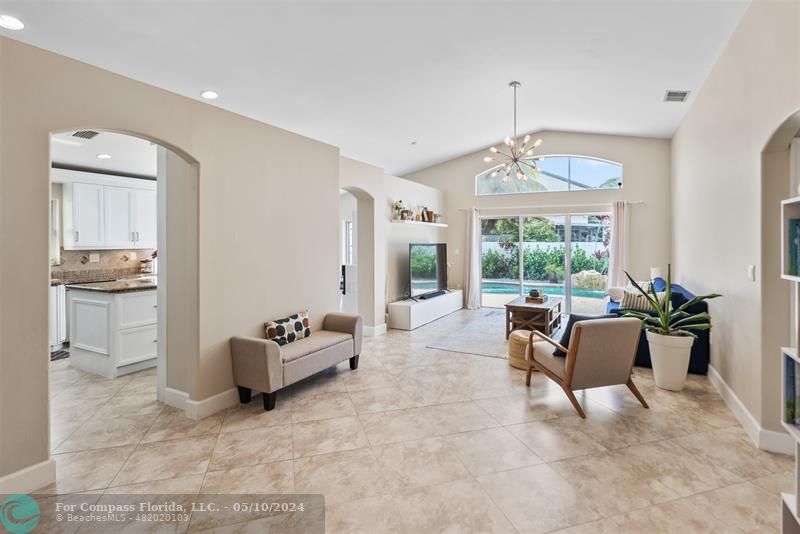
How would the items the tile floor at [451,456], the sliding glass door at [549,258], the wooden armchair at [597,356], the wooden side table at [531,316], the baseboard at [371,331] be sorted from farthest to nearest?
1. the sliding glass door at [549,258]
2. the baseboard at [371,331]
3. the wooden side table at [531,316]
4. the wooden armchair at [597,356]
5. the tile floor at [451,456]

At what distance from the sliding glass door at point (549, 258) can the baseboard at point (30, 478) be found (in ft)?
24.0

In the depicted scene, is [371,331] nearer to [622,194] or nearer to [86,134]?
[86,134]

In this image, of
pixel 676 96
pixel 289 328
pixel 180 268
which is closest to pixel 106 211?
pixel 180 268

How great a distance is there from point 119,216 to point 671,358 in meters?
7.56

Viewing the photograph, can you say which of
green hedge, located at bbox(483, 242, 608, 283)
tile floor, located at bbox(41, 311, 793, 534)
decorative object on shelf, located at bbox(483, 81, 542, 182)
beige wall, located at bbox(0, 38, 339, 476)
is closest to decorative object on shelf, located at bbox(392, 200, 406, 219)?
decorative object on shelf, located at bbox(483, 81, 542, 182)

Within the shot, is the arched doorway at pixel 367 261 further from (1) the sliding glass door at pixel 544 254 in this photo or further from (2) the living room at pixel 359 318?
(1) the sliding glass door at pixel 544 254

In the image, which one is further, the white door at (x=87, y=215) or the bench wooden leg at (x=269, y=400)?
the white door at (x=87, y=215)

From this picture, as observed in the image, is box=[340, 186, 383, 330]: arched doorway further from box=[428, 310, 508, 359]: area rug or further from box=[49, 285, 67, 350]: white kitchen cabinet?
box=[49, 285, 67, 350]: white kitchen cabinet

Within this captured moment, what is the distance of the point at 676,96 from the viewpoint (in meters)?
4.90

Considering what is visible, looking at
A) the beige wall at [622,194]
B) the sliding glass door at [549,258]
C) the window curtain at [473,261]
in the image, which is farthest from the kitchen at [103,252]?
the sliding glass door at [549,258]

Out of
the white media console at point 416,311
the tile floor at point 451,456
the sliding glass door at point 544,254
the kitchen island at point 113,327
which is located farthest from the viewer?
the sliding glass door at point 544,254

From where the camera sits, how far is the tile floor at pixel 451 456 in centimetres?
201

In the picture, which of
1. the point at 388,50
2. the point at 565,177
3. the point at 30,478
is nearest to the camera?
the point at 30,478

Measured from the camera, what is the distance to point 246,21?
10.0 feet
